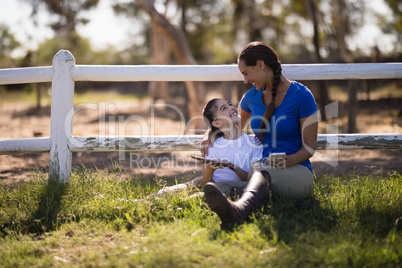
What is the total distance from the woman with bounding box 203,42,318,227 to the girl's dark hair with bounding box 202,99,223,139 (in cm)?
36

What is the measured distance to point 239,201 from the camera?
3.00 m

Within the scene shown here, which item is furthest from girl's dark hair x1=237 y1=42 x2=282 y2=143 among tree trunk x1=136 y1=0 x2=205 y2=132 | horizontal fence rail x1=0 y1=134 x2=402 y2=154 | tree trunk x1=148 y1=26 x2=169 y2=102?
tree trunk x1=148 y1=26 x2=169 y2=102

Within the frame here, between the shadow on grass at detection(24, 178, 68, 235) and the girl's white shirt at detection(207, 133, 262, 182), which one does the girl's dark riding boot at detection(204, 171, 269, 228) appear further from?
the shadow on grass at detection(24, 178, 68, 235)

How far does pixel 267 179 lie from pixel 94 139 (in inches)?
66.5

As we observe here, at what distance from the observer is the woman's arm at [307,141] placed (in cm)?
325

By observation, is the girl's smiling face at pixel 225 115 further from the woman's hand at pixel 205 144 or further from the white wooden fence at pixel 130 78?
the white wooden fence at pixel 130 78

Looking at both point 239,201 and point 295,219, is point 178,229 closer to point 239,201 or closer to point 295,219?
point 239,201

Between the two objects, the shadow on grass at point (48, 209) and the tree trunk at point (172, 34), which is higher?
the tree trunk at point (172, 34)

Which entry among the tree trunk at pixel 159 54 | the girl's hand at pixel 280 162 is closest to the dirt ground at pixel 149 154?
the girl's hand at pixel 280 162

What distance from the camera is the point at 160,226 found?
308 centimetres

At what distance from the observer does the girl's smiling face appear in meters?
3.58

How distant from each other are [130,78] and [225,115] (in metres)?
1.03

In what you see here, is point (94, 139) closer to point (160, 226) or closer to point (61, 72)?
point (61, 72)

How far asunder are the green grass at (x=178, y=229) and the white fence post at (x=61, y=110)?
0.24m
